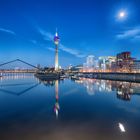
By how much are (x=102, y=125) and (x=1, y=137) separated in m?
7.46

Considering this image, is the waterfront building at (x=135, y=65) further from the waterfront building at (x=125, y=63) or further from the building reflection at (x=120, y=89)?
the building reflection at (x=120, y=89)

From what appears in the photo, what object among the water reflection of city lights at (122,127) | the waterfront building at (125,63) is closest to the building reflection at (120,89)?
the water reflection of city lights at (122,127)

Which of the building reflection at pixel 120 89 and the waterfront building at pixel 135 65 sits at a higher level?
the waterfront building at pixel 135 65

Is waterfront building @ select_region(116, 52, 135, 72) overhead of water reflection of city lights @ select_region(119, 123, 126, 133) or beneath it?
overhead

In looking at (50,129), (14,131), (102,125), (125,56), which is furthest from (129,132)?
(125,56)

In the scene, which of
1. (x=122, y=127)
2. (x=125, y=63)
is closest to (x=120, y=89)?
(x=122, y=127)

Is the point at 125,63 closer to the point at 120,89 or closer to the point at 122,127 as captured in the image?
the point at 120,89

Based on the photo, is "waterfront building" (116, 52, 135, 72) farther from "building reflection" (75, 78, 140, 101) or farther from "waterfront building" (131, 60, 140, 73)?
"building reflection" (75, 78, 140, 101)

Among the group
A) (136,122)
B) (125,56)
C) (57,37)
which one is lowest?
(136,122)

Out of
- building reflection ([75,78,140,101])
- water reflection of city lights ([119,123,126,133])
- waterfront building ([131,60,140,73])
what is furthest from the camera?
waterfront building ([131,60,140,73])

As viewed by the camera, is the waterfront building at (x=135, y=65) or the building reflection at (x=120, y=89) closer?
the building reflection at (x=120, y=89)

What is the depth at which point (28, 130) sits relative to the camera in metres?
12.2

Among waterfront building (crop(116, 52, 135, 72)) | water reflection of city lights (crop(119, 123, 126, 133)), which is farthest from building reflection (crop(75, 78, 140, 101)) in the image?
waterfront building (crop(116, 52, 135, 72))

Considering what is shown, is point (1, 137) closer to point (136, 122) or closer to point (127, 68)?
point (136, 122)
